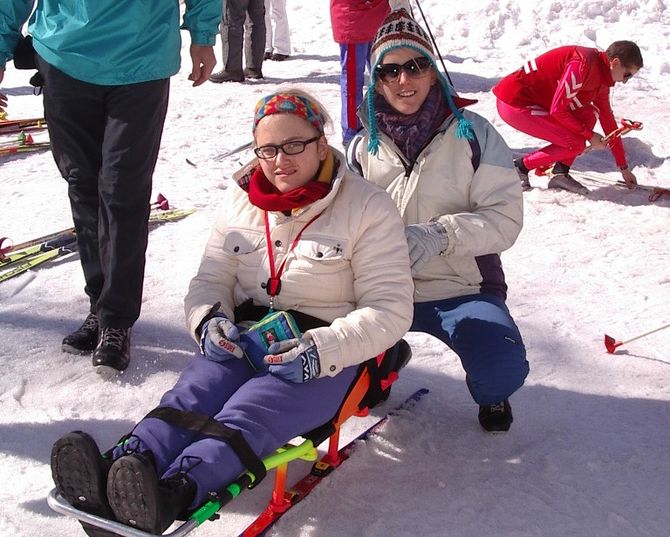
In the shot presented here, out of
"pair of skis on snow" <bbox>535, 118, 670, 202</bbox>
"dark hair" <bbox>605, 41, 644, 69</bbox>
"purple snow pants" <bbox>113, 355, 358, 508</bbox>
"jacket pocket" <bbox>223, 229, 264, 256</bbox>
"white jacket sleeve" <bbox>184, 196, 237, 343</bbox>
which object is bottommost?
"pair of skis on snow" <bbox>535, 118, 670, 202</bbox>

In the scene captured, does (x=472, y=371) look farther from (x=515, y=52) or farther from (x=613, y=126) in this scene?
(x=515, y=52)

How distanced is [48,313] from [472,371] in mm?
2294

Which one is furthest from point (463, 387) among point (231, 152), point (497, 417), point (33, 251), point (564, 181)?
point (231, 152)

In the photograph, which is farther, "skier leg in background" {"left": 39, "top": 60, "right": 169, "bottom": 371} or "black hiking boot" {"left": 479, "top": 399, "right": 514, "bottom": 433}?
"skier leg in background" {"left": 39, "top": 60, "right": 169, "bottom": 371}

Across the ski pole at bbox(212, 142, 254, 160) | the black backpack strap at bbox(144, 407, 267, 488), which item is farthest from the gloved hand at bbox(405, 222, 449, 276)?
the ski pole at bbox(212, 142, 254, 160)

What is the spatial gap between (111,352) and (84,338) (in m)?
0.28

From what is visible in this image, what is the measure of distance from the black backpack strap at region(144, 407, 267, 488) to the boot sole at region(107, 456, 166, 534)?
0.89ft

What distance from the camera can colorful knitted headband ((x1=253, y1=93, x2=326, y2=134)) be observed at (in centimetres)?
281

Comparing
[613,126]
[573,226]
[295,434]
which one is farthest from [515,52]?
[295,434]

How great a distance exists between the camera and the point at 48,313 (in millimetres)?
4367

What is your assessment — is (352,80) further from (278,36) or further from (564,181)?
(278,36)

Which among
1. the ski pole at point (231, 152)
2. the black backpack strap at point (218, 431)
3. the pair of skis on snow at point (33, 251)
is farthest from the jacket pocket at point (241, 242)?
the ski pole at point (231, 152)

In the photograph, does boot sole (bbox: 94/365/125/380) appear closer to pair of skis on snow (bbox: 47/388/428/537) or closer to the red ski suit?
pair of skis on snow (bbox: 47/388/428/537)

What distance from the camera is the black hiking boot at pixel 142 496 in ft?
6.96
